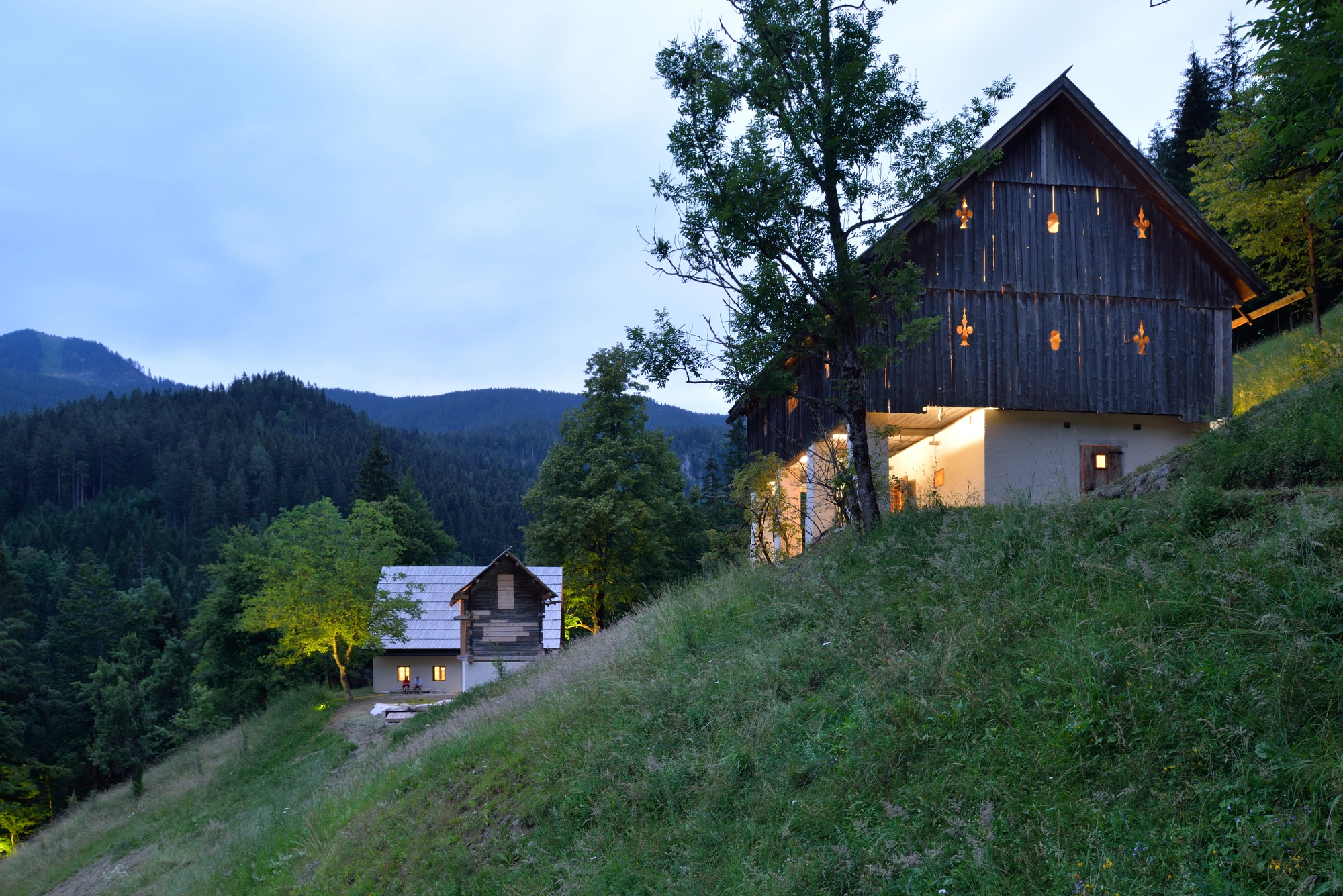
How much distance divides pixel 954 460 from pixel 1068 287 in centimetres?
475

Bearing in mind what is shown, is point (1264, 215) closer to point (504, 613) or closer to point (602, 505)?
point (602, 505)

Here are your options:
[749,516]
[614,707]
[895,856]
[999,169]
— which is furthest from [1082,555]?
[999,169]

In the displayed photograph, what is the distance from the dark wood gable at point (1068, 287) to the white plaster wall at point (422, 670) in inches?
1086

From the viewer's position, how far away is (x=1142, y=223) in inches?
778

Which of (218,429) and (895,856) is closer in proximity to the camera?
(895,856)

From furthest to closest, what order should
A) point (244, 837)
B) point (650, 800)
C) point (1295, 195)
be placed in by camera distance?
1. point (1295, 195)
2. point (244, 837)
3. point (650, 800)

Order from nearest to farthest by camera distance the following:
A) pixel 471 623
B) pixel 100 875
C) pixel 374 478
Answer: pixel 100 875, pixel 471 623, pixel 374 478

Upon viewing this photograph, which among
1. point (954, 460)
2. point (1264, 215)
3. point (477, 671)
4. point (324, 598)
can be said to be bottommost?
point (477, 671)

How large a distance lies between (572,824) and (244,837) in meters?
10.1

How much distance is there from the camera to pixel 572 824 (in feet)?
26.7

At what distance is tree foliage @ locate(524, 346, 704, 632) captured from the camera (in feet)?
129

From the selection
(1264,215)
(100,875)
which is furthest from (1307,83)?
(100,875)

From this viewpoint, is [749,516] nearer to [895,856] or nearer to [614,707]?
[614,707]

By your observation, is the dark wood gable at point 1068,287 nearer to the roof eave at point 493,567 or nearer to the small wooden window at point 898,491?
the small wooden window at point 898,491
